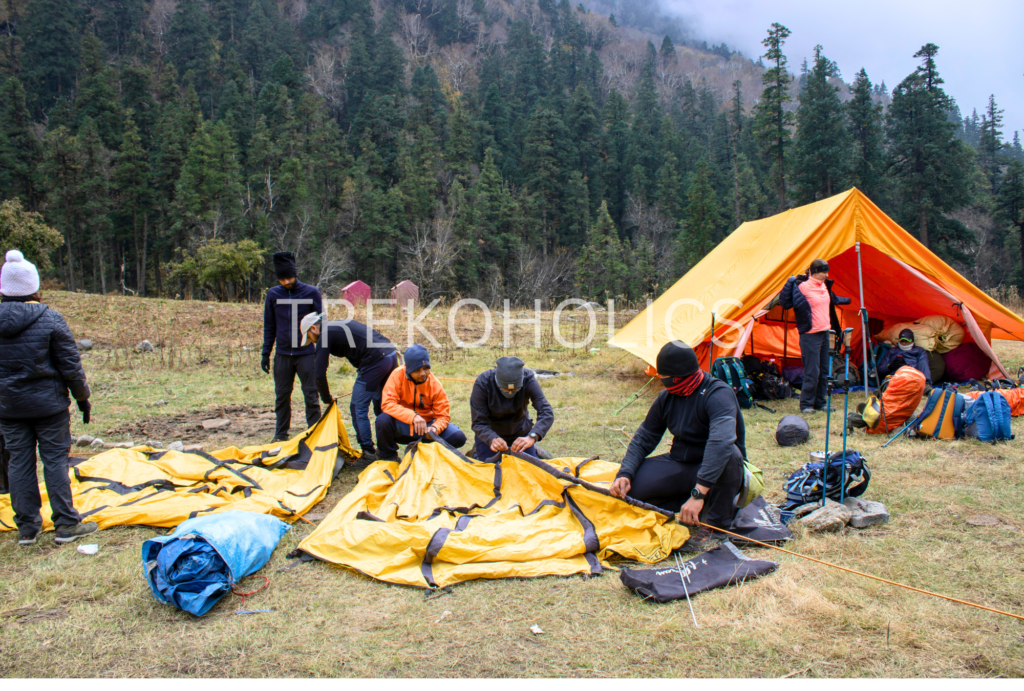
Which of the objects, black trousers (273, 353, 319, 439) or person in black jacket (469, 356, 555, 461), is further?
black trousers (273, 353, 319, 439)

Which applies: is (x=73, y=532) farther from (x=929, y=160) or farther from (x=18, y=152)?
(x=18, y=152)

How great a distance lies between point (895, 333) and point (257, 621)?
7.52 meters

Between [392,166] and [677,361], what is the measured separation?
134 feet

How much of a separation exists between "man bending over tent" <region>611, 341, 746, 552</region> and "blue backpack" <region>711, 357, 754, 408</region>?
3.33 m

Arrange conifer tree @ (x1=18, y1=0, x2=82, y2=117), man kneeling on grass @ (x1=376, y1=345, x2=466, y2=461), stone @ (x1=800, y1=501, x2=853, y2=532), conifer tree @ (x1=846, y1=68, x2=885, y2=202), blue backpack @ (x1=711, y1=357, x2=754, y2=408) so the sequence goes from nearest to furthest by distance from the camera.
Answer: stone @ (x1=800, y1=501, x2=853, y2=532) → man kneeling on grass @ (x1=376, y1=345, x2=466, y2=461) → blue backpack @ (x1=711, y1=357, x2=754, y2=408) → conifer tree @ (x1=846, y1=68, x2=885, y2=202) → conifer tree @ (x1=18, y1=0, x2=82, y2=117)

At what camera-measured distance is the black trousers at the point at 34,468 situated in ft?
10.6

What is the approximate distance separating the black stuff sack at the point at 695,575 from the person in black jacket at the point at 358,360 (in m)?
2.58

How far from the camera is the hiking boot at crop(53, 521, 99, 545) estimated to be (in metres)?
3.30

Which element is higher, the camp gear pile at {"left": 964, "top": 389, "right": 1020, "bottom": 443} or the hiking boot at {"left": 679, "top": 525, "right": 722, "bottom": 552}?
the camp gear pile at {"left": 964, "top": 389, "right": 1020, "bottom": 443}

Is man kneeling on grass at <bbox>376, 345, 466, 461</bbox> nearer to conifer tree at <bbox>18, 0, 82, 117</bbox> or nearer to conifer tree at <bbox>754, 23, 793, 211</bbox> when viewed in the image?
conifer tree at <bbox>754, 23, 793, 211</bbox>

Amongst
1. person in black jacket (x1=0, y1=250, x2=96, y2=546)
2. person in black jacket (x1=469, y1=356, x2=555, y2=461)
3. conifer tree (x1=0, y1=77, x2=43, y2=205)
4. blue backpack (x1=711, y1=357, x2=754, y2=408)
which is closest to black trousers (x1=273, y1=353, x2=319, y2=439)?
person in black jacket (x1=469, y1=356, x2=555, y2=461)

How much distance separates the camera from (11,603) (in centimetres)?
268

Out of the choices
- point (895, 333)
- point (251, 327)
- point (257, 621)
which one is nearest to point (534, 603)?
point (257, 621)

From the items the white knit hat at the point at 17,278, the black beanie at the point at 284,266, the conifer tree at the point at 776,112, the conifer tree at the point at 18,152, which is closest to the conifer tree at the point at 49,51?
the conifer tree at the point at 18,152
